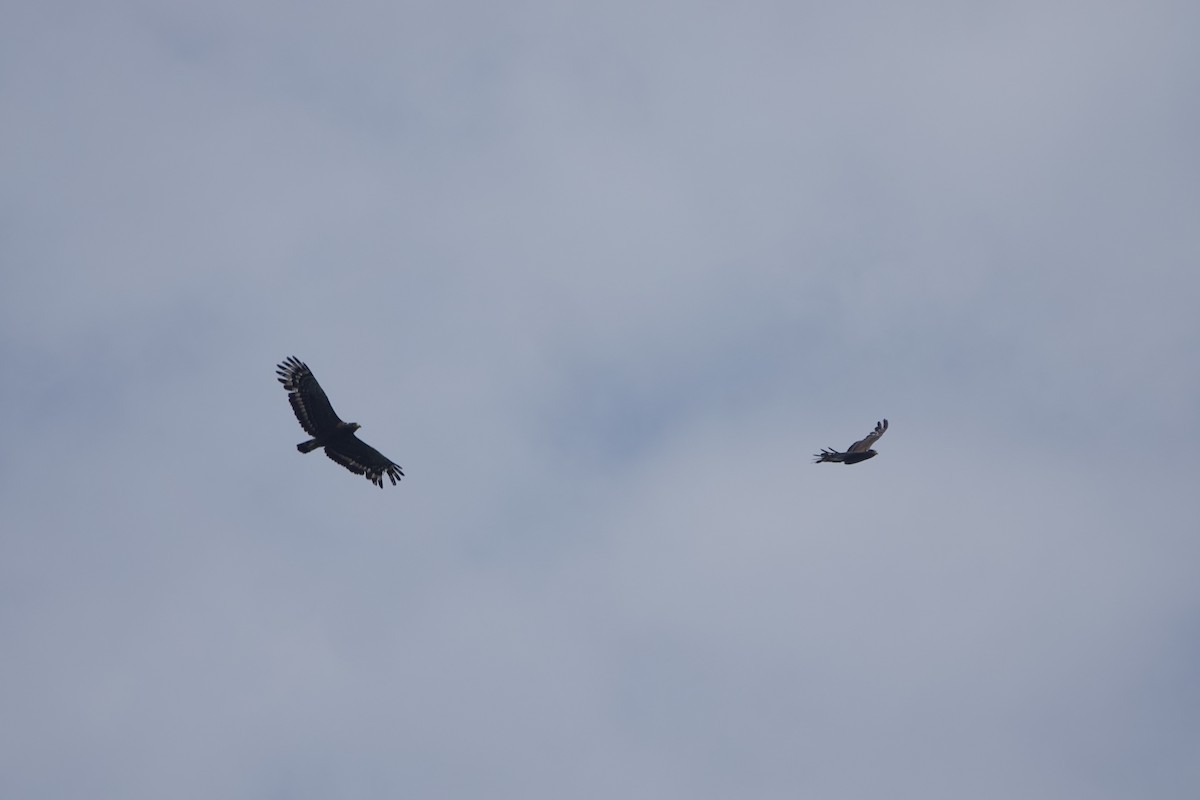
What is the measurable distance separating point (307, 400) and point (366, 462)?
5.45 metres

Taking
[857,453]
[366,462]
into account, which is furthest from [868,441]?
[366,462]

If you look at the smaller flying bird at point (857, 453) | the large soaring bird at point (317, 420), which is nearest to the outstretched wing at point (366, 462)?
the large soaring bird at point (317, 420)

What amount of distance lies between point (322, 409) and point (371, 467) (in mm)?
4997

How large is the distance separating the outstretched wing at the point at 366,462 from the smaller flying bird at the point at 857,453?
76.8ft

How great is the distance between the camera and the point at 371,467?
10812cm

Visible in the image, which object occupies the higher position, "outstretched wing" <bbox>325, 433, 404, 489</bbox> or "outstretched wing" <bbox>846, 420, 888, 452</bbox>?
"outstretched wing" <bbox>846, 420, 888, 452</bbox>

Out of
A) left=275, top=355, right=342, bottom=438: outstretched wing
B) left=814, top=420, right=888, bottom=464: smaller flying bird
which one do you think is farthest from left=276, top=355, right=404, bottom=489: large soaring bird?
left=814, top=420, right=888, bottom=464: smaller flying bird

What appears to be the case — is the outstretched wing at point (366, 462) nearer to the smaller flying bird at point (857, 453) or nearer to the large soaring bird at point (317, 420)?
the large soaring bird at point (317, 420)

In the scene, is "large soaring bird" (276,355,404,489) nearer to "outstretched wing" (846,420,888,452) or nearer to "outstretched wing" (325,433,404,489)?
"outstretched wing" (325,433,404,489)

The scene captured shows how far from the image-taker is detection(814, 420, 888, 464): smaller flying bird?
10544cm

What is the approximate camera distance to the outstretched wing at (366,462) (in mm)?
107375

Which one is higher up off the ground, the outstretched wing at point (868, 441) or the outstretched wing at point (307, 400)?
the outstretched wing at point (868, 441)

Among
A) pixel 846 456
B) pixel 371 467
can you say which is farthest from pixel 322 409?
pixel 846 456

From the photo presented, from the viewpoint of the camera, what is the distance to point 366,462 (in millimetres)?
108000
